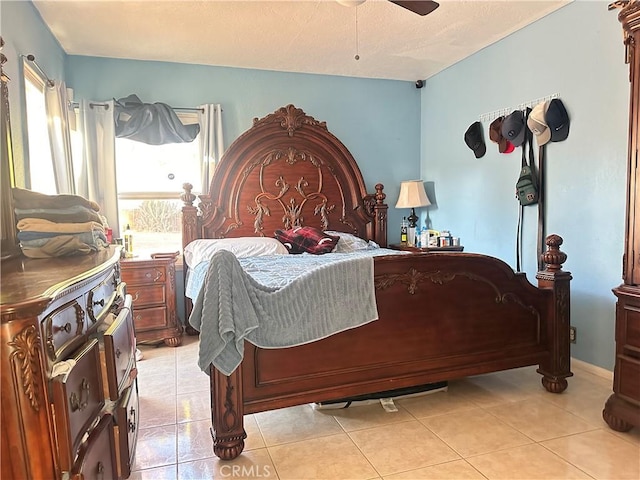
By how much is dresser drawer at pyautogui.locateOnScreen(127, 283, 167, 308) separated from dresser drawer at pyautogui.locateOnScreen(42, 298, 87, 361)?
7.63ft

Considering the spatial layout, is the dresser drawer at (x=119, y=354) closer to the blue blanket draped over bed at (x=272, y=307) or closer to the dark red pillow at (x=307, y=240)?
the blue blanket draped over bed at (x=272, y=307)

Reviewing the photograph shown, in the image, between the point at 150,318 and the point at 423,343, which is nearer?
the point at 423,343

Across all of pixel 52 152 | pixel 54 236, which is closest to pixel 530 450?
pixel 54 236

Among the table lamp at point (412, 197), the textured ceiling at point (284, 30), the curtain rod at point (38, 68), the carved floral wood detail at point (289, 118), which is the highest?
the textured ceiling at point (284, 30)

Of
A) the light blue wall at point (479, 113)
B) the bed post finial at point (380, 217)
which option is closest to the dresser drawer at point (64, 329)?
the light blue wall at point (479, 113)

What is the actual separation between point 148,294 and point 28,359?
279cm

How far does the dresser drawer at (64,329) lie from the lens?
1131 mm

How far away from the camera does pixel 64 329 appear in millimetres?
1254

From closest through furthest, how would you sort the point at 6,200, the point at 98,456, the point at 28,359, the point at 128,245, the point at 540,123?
the point at 28,359
the point at 98,456
the point at 6,200
the point at 540,123
the point at 128,245

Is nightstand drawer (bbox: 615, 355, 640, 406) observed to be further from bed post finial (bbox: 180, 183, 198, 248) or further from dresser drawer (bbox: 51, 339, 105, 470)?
bed post finial (bbox: 180, 183, 198, 248)

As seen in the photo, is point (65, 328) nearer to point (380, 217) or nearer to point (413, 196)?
point (380, 217)

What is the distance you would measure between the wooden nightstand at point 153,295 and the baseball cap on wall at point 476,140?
2878mm

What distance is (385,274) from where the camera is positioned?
2.31 metres

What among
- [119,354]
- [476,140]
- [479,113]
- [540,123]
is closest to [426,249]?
[476,140]
